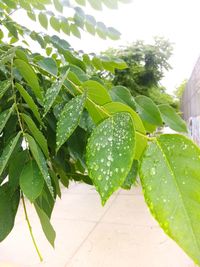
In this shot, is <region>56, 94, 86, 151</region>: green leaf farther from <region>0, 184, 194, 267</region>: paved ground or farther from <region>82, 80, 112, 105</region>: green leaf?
<region>0, 184, 194, 267</region>: paved ground

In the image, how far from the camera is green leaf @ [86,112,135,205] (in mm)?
231

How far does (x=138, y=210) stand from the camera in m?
3.52

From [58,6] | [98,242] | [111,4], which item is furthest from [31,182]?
[98,242]

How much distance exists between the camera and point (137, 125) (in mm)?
321

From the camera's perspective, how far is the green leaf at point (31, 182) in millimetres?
342

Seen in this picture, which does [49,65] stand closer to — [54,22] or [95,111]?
[95,111]

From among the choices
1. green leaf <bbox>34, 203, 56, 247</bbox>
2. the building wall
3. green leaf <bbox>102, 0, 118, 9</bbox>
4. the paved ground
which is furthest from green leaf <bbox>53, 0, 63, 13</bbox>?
the building wall

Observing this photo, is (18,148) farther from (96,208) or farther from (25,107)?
(96,208)

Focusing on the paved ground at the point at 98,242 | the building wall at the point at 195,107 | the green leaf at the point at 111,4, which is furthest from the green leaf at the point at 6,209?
the building wall at the point at 195,107

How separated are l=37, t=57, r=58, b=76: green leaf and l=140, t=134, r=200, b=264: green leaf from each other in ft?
0.89

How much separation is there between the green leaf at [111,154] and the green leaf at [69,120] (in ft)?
0.13

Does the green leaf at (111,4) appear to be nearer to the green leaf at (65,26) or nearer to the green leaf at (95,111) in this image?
the green leaf at (65,26)

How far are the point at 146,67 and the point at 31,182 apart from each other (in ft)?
17.7

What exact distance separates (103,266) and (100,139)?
7.36 feet
